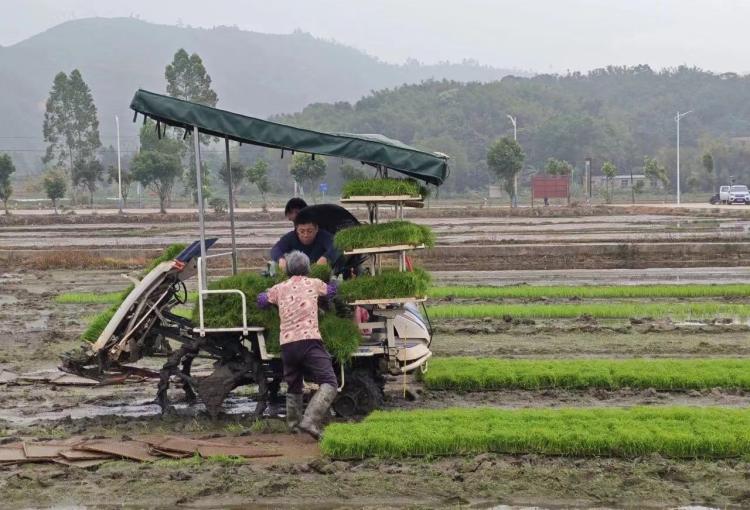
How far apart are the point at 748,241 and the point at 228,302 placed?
83.9 feet

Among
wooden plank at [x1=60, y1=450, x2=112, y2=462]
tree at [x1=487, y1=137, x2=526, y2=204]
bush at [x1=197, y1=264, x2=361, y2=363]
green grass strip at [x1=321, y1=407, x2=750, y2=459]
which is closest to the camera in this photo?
green grass strip at [x1=321, y1=407, x2=750, y2=459]

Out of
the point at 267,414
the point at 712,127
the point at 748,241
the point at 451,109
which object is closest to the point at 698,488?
the point at 267,414

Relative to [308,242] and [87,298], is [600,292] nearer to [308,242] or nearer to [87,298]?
[87,298]

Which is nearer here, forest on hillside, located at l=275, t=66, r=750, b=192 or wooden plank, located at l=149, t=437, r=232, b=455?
wooden plank, located at l=149, t=437, r=232, b=455

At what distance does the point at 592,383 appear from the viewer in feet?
37.3

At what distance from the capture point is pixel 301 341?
9.40 metres

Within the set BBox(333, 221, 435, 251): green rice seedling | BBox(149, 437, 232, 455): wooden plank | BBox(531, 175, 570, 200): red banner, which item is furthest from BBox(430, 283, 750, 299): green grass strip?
BBox(531, 175, 570, 200): red banner

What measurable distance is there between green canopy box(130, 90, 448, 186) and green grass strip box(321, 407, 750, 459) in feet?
A: 8.70

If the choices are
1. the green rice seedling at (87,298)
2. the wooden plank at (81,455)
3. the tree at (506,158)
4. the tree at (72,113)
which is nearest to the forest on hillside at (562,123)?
the tree at (506,158)

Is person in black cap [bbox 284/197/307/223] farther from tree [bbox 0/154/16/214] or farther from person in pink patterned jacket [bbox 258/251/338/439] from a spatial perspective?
tree [bbox 0/154/16/214]

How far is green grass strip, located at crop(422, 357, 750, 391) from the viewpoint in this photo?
1124 cm

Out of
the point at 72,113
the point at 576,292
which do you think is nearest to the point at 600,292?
the point at 576,292

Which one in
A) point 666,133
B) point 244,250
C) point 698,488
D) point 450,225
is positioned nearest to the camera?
point 698,488

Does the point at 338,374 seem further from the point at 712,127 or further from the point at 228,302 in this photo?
the point at 712,127
